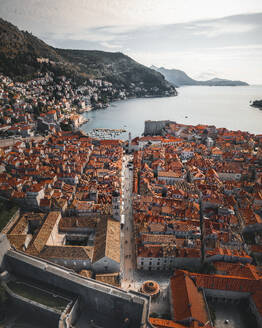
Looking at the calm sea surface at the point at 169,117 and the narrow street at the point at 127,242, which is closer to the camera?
the narrow street at the point at 127,242

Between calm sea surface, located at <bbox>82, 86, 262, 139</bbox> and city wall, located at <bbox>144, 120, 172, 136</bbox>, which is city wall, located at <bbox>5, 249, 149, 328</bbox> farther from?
city wall, located at <bbox>144, 120, 172, 136</bbox>

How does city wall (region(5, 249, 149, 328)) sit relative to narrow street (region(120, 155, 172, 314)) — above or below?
above

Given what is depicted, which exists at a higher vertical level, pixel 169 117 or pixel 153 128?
pixel 169 117

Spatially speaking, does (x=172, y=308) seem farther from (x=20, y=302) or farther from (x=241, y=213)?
(x=241, y=213)

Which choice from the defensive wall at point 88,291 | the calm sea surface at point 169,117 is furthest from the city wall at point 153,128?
the defensive wall at point 88,291

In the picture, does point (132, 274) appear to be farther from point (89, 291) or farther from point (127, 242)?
point (89, 291)

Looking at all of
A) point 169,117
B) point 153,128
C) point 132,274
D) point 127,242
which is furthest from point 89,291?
point 169,117

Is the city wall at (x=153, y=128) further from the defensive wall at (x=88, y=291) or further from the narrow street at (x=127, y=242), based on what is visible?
the defensive wall at (x=88, y=291)

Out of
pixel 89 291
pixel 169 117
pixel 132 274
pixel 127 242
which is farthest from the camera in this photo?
pixel 169 117

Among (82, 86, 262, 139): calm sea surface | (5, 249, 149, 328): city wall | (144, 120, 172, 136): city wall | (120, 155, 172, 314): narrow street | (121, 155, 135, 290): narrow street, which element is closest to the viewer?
(5, 249, 149, 328): city wall

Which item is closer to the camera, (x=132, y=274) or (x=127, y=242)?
(x=132, y=274)

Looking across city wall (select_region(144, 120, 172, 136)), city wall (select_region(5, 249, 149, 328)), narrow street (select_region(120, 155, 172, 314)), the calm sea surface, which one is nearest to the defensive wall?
city wall (select_region(5, 249, 149, 328))

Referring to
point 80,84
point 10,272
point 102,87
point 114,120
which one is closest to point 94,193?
point 10,272
